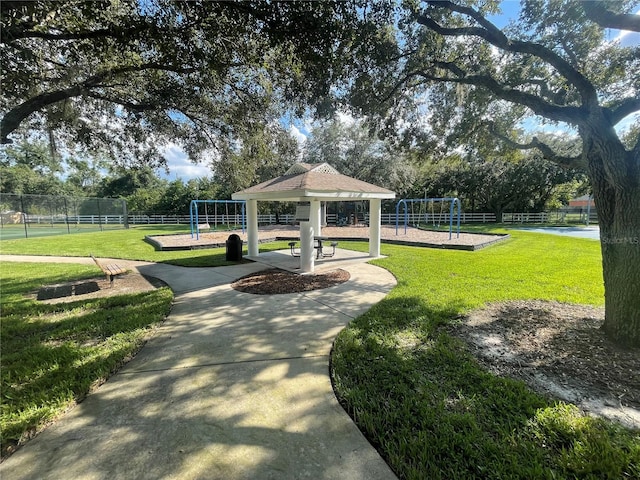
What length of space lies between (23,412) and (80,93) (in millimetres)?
5379

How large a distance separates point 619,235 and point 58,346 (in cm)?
712

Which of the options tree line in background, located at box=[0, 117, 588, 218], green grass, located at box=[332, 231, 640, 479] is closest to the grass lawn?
green grass, located at box=[332, 231, 640, 479]

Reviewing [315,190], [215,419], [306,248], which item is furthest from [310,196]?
[215,419]

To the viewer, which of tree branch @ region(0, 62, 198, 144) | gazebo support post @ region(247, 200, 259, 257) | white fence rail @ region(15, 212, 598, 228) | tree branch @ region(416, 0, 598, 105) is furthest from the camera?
white fence rail @ region(15, 212, 598, 228)

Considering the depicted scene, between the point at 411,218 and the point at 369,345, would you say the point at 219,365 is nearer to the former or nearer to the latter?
the point at 369,345

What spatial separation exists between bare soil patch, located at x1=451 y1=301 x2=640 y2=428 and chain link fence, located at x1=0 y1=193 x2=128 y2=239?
24.9 m

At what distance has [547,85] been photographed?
5762 millimetres

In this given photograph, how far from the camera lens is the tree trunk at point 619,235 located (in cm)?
341

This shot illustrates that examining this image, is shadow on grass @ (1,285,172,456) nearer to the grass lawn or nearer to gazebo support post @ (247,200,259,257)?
the grass lawn

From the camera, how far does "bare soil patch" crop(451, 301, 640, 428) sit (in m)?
2.75

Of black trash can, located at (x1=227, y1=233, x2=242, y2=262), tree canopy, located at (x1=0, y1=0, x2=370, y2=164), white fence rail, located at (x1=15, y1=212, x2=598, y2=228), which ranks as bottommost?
black trash can, located at (x1=227, y1=233, x2=242, y2=262)

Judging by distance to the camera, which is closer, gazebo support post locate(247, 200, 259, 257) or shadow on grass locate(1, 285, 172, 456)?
shadow on grass locate(1, 285, 172, 456)

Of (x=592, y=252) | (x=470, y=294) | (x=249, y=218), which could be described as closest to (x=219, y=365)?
(x=470, y=294)

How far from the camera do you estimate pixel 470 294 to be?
588 centimetres
